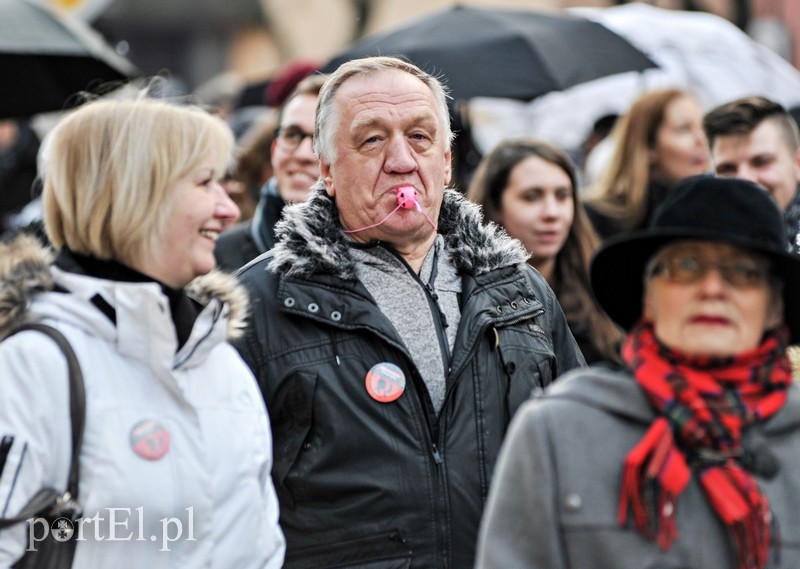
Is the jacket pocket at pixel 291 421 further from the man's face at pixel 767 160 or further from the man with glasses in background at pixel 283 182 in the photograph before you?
the man's face at pixel 767 160

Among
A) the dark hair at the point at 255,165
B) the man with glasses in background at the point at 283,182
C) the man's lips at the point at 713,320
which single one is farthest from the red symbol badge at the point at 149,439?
the dark hair at the point at 255,165

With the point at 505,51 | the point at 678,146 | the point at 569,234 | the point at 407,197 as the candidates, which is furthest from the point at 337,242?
the point at 678,146

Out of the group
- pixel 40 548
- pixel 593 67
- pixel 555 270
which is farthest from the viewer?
pixel 593 67

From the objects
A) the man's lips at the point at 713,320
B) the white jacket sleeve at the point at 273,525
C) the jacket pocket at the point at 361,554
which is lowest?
the jacket pocket at the point at 361,554

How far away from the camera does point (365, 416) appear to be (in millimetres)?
4016

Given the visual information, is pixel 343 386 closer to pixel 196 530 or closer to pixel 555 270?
pixel 196 530

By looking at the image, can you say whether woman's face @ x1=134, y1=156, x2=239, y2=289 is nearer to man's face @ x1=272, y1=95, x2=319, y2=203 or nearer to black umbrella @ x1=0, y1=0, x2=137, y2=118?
man's face @ x1=272, y1=95, x2=319, y2=203

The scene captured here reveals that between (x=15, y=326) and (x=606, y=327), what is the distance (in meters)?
3.55

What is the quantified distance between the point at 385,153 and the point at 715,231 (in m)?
1.55

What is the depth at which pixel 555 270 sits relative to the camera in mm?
6652

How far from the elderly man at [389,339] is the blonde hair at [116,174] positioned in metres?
0.65

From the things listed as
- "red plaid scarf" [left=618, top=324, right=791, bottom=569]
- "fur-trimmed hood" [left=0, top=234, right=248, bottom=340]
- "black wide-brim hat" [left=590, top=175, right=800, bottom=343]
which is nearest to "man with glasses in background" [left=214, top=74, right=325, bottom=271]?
"fur-trimmed hood" [left=0, top=234, right=248, bottom=340]

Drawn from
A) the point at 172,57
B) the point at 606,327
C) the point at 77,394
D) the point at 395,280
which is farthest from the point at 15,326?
the point at 172,57

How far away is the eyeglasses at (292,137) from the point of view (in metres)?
6.33
